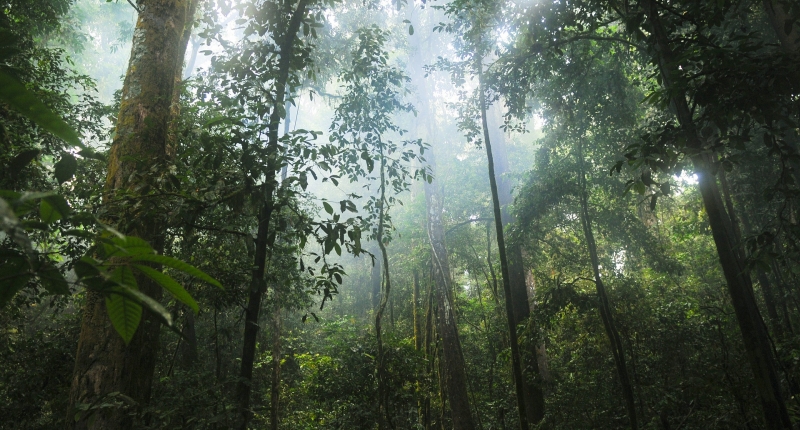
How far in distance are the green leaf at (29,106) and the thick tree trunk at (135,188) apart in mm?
1679

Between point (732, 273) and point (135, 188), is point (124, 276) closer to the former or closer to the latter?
point (135, 188)

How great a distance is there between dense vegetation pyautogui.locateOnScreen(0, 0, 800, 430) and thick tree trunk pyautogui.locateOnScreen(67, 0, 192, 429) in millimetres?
18

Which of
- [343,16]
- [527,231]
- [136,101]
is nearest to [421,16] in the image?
[343,16]

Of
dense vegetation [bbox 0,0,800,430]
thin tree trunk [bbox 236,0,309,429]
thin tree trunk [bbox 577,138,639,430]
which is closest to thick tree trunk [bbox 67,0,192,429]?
dense vegetation [bbox 0,0,800,430]

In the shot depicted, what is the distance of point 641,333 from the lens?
7.28m

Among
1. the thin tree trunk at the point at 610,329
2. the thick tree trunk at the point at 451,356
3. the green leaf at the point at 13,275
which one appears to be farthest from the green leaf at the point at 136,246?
the thick tree trunk at the point at 451,356

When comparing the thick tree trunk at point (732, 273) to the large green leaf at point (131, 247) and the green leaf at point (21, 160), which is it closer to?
the large green leaf at point (131, 247)

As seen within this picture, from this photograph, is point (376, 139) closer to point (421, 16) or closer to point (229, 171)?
point (229, 171)

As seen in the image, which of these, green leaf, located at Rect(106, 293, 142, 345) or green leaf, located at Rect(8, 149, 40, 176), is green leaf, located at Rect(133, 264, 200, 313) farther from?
green leaf, located at Rect(8, 149, 40, 176)

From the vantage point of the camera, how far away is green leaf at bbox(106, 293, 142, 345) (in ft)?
2.25

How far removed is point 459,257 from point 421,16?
13.8 meters

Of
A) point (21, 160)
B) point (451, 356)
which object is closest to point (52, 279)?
point (21, 160)

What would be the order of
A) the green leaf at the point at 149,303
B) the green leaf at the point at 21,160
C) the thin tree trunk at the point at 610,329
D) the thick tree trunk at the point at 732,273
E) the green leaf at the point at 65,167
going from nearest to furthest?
the green leaf at the point at 149,303
the green leaf at the point at 21,160
the green leaf at the point at 65,167
the thick tree trunk at the point at 732,273
the thin tree trunk at the point at 610,329

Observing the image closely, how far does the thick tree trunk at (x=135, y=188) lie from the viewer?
244cm
